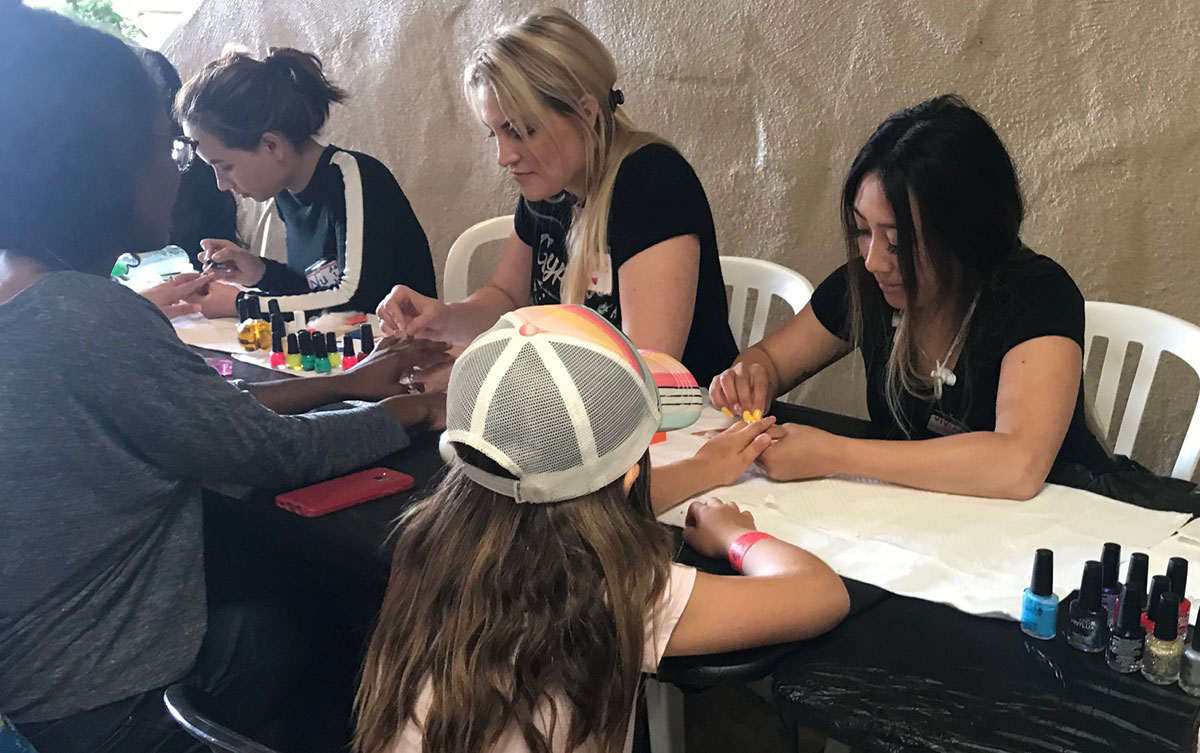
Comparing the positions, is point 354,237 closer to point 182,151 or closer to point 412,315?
point 412,315

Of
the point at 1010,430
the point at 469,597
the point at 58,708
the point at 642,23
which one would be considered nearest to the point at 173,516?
the point at 58,708

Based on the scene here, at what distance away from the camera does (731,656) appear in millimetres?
922

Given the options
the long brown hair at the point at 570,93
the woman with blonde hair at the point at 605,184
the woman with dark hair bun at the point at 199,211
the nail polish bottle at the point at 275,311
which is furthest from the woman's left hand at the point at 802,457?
the woman with dark hair bun at the point at 199,211

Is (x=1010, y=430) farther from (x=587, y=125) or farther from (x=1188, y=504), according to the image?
(x=587, y=125)

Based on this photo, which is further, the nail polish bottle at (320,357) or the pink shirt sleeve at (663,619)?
the nail polish bottle at (320,357)

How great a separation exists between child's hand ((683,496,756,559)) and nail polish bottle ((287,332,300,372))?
3.32 feet

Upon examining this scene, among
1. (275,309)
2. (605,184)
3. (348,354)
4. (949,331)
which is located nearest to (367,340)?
(348,354)

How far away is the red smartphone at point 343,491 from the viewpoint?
1268 millimetres

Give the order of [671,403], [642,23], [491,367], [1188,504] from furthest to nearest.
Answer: [642,23] < [671,403] < [1188,504] < [491,367]

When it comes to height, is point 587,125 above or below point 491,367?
above

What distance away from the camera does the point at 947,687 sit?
0.85 meters

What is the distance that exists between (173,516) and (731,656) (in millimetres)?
755

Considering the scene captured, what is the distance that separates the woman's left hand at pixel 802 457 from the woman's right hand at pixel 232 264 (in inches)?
64.4

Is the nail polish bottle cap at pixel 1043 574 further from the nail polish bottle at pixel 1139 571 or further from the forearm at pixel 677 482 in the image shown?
the forearm at pixel 677 482
